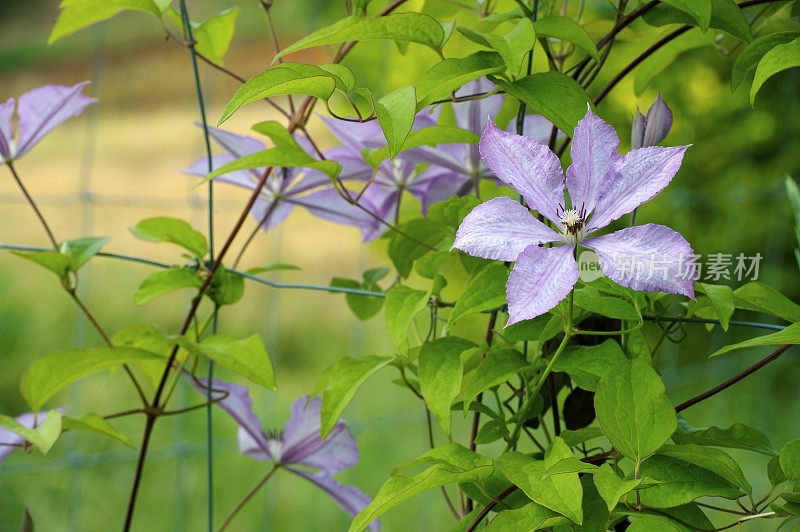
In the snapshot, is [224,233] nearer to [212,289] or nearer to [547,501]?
[212,289]

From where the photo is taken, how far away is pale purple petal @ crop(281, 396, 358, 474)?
1.83ft

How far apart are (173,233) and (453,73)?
0.77ft

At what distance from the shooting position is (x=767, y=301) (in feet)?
1.30

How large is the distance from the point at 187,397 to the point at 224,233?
5.43 ft

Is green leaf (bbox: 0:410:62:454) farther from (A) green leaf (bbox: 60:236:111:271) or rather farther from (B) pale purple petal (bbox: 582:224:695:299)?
(B) pale purple petal (bbox: 582:224:695:299)

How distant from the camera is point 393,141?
0.32m

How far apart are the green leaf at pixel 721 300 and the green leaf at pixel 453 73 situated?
0.14 metres

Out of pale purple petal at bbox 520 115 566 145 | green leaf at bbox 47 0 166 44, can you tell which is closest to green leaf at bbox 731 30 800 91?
pale purple petal at bbox 520 115 566 145

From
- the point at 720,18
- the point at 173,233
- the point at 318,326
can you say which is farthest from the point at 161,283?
the point at 318,326

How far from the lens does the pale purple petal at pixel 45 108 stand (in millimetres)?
515

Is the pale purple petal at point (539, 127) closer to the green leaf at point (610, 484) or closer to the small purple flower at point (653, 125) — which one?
the small purple flower at point (653, 125)

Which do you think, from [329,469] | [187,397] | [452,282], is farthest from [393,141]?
[452,282]

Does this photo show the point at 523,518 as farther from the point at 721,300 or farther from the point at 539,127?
the point at 539,127

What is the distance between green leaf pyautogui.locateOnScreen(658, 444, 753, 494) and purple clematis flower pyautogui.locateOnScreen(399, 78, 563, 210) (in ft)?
0.69
